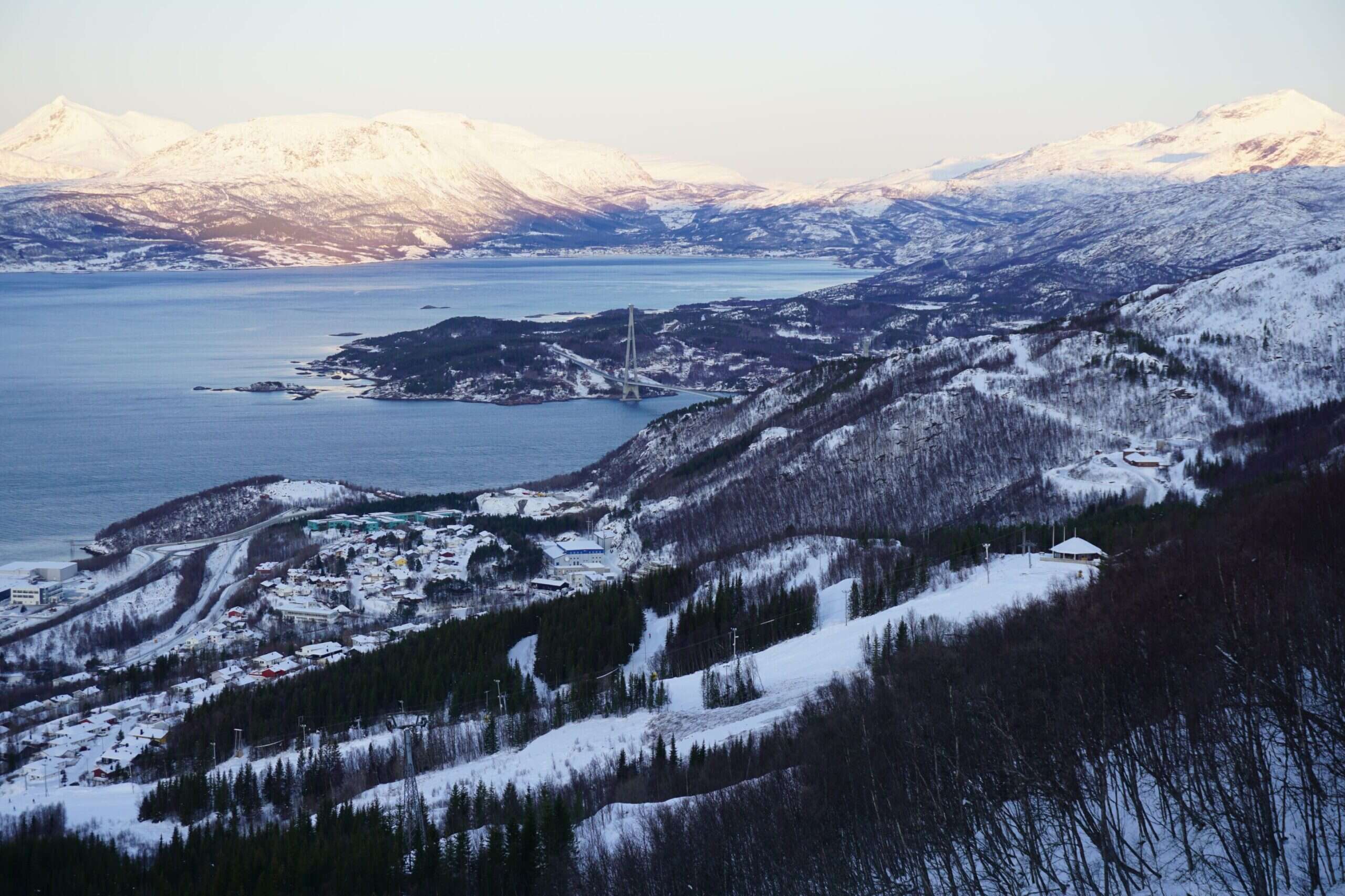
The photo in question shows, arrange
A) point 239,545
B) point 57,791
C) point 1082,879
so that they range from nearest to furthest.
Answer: point 1082,879 < point 57,791 < point 239,545

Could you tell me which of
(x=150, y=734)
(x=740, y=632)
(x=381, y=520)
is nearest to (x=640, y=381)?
(x=381, y=520)

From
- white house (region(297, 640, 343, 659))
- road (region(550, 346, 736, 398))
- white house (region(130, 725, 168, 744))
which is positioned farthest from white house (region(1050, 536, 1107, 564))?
road (region(550, 346, 736, 398))

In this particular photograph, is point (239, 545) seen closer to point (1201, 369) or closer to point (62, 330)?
point (1201, 369)

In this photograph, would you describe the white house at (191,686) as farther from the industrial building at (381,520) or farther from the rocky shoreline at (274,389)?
the rocky shoreline at (274,389)

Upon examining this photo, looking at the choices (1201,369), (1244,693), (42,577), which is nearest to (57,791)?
(42,577)

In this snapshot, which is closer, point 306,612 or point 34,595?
point 306,612

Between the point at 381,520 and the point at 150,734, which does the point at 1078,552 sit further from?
the point at 381,520
